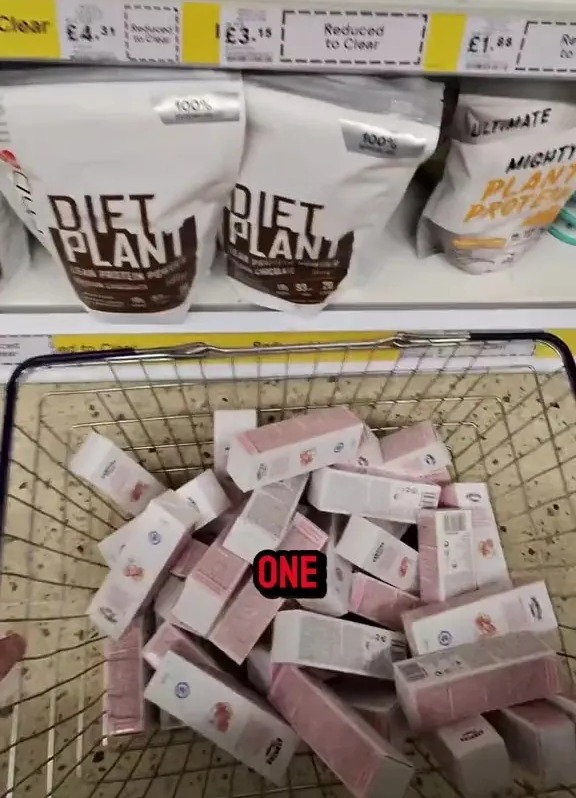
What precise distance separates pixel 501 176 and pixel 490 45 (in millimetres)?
156

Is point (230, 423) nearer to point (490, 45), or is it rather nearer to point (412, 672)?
point (412, 672)

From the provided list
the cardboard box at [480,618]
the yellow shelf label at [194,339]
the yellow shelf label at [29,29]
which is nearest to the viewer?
the yellow shelf label at [29,29]

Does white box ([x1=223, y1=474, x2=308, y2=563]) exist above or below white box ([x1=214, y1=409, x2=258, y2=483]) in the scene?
below

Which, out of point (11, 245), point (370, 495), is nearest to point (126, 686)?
point (370, 495)

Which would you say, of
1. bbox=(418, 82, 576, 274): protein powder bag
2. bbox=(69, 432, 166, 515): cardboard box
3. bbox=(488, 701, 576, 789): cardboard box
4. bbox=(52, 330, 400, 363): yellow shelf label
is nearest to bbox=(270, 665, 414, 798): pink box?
bbox=(488, 701, 576, 789): cardboard box

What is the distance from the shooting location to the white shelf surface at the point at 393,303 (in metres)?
0.87

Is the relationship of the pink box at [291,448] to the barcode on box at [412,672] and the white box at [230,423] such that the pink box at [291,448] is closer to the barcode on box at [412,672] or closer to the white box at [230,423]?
the white box at [230,423]

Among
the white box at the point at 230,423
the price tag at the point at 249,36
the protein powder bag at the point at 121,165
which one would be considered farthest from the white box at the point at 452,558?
the price tag at the point at 249,36

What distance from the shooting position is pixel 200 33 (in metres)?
0.59

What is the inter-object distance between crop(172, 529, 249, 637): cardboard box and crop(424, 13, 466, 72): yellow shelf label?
1.56ft

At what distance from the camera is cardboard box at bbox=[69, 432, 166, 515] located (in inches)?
33.0

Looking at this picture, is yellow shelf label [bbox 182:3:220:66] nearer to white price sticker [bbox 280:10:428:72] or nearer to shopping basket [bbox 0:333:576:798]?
white price sticker [bbox 280:10:428:72]

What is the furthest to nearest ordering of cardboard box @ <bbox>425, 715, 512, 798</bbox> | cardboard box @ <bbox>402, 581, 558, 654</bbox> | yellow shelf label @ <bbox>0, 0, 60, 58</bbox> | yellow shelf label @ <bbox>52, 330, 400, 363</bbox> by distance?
yellow shelf label @ <bbox>52, 330, 400, 363</bbox> → cardboard box @ <bbox>402, 581, 558, 654</bbox> → cardboard box @ <bbox>425, 715, 512, 798</bbox> → yellow shelf label @ <bbox>0, 0, 60, 58</bbox>

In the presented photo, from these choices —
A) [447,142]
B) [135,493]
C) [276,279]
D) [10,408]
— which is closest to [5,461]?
[10,408]
